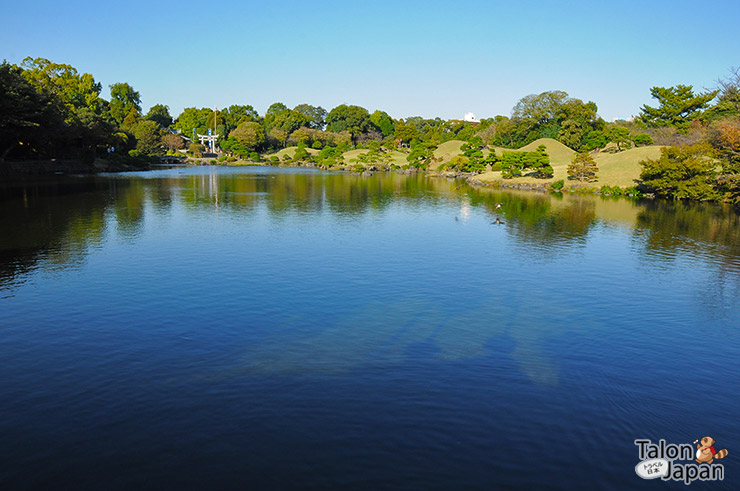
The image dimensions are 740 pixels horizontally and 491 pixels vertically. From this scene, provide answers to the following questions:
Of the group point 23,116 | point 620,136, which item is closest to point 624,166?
point 620,136

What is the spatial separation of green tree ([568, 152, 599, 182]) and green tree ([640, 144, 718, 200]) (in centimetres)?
887

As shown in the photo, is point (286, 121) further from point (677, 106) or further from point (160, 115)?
point (677, 106)

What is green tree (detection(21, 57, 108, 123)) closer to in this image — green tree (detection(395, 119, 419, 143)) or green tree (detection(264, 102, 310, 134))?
green tree (detection(264, 102, 310, 134))

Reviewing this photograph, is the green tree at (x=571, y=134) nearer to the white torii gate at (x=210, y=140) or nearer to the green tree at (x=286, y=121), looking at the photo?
the green tree at (x=286, y=121)

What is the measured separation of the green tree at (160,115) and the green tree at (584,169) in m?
112

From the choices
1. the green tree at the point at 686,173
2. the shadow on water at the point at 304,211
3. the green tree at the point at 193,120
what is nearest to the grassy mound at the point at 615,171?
the green tree at the point at 686,173

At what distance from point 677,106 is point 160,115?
119833 mm

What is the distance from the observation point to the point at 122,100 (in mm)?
133750

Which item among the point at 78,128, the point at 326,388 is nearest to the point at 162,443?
the point at 326,388

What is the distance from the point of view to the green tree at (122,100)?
12394 cm

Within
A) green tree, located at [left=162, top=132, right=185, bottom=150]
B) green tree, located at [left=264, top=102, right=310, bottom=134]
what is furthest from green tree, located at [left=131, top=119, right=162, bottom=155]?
green tree, located at [left=264, top=102, right=310, bottom=134]

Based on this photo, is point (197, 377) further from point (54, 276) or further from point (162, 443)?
point (54, 276)

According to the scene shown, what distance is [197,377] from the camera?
10477 mm

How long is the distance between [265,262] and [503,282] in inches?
382
